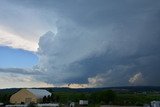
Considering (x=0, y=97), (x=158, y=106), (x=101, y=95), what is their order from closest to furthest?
(x=158, y=106) → (x=101, y=95) → (x=0, y=97)

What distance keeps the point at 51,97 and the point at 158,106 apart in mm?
34351

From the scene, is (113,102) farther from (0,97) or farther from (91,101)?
(0,97)

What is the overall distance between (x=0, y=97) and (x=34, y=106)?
2582cm

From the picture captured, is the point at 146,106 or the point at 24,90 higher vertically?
the point at 24,90

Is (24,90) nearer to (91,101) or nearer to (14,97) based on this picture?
(14,97)

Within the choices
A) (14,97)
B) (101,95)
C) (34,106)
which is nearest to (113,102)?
(101,95)

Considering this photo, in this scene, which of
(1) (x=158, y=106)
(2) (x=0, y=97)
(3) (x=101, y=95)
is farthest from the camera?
(2) (x=0, y=97)

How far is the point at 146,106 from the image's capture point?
77750 millimetres

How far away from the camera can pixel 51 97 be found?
330ft

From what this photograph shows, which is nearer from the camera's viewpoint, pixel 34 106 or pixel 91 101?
pixel 34 106

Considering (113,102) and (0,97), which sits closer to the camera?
(113,102)

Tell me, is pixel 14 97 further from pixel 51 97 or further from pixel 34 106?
pixel 34 106

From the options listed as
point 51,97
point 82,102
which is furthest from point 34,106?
point 51,97

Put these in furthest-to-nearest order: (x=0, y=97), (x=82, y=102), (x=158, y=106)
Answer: (x=0, y=97) < (x=82, y=102) < (x=158, y=106)
